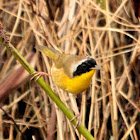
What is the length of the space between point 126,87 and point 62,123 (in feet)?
1.90

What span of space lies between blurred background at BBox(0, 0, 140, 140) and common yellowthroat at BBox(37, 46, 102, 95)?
1.04 ft

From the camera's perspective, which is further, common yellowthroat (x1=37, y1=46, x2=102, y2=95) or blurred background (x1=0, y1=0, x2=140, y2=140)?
blurred background (x1=0, y1=0, x2=140, y2=140)

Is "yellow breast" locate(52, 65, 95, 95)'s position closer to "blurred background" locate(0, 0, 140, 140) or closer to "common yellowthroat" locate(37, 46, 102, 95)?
"common yellowthroat" locate(37, 46, 102, 95)

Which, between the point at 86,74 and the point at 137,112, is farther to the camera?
the point at 137,112

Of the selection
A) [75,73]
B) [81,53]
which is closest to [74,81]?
[75,73]

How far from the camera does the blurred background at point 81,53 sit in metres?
1.82

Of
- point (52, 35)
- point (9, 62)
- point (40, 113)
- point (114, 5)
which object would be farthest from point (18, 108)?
point (114, 5)

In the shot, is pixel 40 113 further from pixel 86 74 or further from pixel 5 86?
pixel 86 74

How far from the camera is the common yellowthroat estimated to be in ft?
4.43

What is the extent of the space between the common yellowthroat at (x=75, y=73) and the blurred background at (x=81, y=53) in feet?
1.04

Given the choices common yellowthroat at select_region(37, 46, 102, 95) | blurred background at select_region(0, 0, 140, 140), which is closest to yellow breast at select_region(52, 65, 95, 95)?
common yellowthroat at select_region(37, 46, 102, 95)

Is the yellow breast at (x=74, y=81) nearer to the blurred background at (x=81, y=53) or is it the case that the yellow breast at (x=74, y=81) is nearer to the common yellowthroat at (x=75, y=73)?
the common yellowthroat at (x=75, y=73)

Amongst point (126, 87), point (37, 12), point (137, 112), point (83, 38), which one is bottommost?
point (137, 112)

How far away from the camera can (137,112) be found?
6.33 ft
